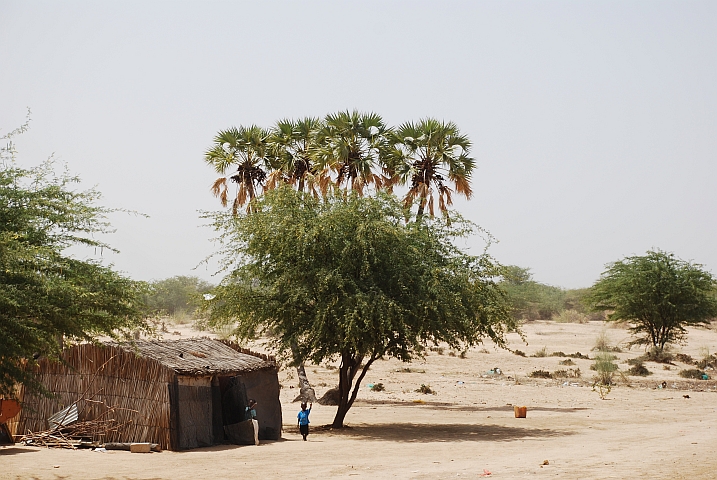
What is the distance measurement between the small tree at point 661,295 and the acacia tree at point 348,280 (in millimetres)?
29324

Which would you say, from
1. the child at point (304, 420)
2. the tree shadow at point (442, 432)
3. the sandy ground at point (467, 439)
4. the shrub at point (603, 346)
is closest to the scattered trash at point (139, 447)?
the sandy ground at point (467, 439)

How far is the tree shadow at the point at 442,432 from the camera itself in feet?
78.7

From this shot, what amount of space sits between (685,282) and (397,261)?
33.3m

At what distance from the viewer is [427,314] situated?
24.3 metres

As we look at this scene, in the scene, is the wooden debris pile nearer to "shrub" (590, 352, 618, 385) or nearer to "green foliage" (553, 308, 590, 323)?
"shrub" (590, 352, 618, 385)

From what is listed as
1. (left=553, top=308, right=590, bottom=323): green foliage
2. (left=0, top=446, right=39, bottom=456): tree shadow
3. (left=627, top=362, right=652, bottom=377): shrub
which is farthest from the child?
(left=553, top=308, right=590, bottom=323): green foliage

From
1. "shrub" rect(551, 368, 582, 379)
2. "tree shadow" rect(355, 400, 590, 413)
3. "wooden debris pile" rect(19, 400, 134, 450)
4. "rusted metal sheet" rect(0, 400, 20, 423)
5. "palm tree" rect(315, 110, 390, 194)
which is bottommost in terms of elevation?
"tree shadow" rect(355, 400, 590, 413)

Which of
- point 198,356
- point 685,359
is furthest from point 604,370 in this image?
point 198,356

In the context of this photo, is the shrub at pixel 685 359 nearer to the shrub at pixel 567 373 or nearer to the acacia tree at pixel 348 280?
the shrub at pixel 567 373

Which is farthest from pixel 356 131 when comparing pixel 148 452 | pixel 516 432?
pixel 148 452

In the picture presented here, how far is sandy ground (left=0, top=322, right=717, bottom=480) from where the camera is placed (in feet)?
55.9

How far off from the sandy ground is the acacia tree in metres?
2.97

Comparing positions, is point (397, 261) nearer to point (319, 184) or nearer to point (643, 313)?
point (319, 184)

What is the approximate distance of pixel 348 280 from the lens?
23859mm
